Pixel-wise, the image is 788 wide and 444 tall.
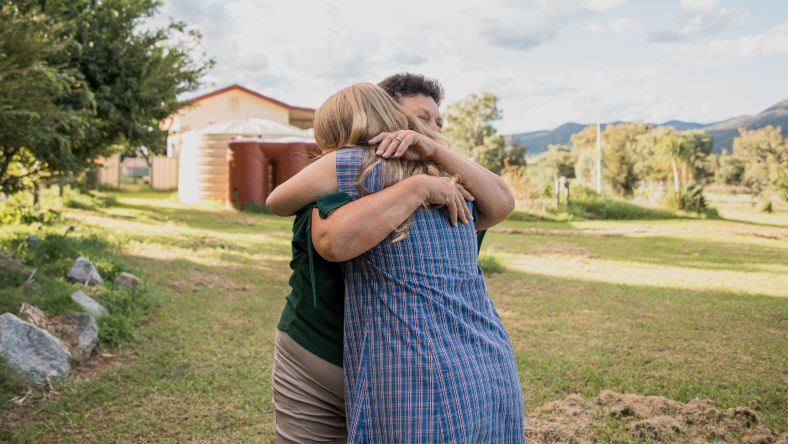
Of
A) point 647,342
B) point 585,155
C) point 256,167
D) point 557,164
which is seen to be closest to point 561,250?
point 647,342

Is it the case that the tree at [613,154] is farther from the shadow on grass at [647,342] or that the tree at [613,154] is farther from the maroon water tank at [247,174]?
the shadow on grass at [647,342]

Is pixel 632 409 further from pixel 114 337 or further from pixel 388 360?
pixel 114 337

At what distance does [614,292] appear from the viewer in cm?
898

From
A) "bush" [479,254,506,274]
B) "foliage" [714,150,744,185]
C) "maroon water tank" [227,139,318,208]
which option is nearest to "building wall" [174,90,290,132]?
"maroon water tank" [227,139,318,208]

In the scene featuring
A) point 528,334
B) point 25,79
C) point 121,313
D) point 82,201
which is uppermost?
point 25,79

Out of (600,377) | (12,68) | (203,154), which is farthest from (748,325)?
(203,154)

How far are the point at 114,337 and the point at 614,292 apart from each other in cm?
604

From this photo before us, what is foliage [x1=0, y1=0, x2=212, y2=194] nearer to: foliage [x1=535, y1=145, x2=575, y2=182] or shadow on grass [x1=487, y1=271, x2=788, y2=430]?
shadow on grass [x1=487, y1=271, x2=788, y2=430]

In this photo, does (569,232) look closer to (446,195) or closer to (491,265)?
(491,265)

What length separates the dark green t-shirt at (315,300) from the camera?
1.99 m

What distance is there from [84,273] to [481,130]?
50.4m

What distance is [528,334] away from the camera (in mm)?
6816

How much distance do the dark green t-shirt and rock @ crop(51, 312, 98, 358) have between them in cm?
395

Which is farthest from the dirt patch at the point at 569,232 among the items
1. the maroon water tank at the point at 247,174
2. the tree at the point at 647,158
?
the tree at the point at 647,158
